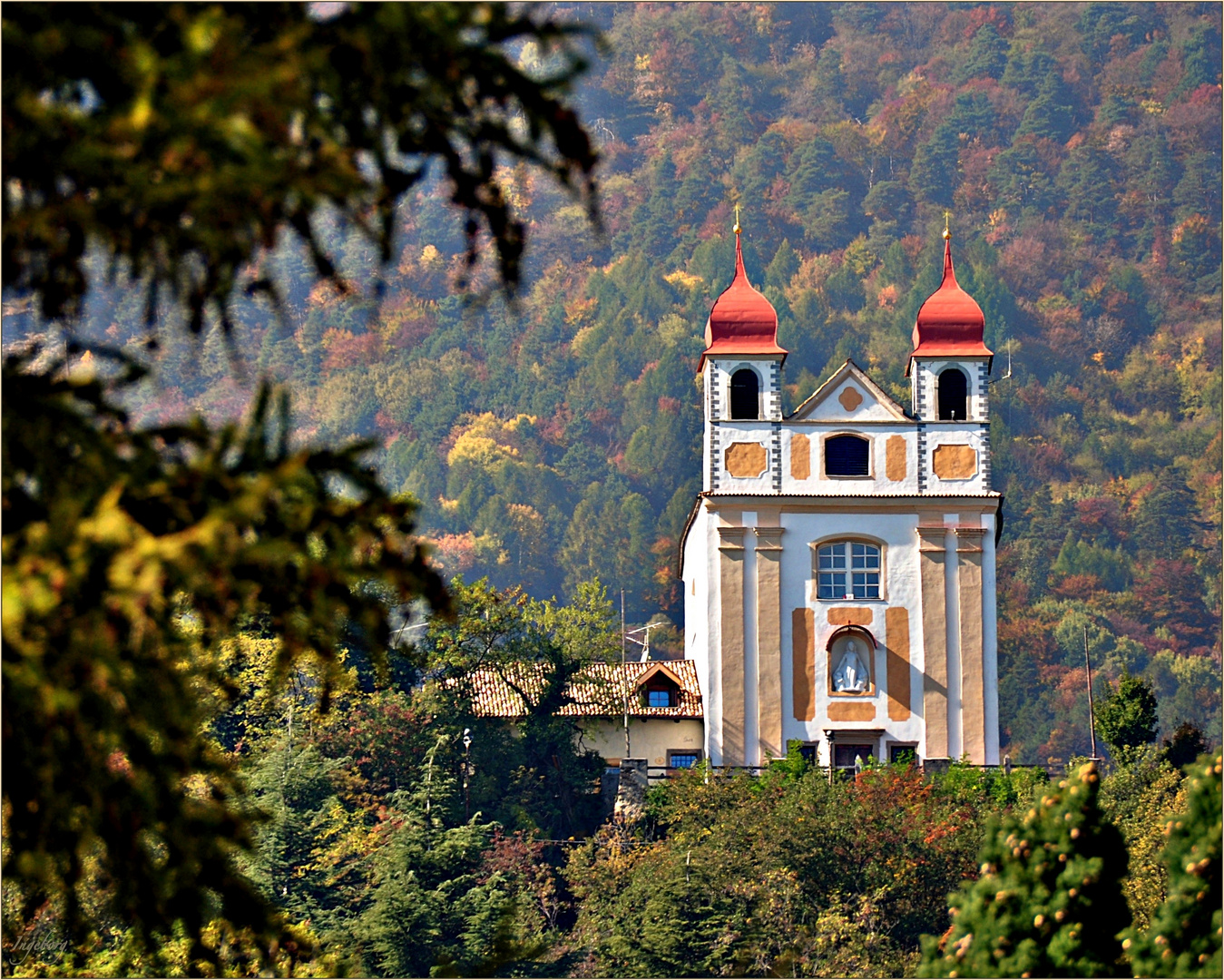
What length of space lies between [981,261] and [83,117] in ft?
605

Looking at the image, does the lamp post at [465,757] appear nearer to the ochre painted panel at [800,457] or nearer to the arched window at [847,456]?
the ochre painted panel at [800,457]

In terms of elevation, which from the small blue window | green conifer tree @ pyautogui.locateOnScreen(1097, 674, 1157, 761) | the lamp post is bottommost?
the lamp post

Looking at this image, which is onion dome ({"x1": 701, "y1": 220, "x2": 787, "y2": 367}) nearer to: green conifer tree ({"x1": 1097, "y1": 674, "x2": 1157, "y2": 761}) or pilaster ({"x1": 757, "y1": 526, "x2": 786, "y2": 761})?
pilaster ({"x1": 757, "y1": 526, "x2": 786, "y2": 761})

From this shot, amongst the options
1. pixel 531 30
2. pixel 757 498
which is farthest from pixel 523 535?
pixel 531 30

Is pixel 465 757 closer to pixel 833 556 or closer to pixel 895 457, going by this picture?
pixel 833 556

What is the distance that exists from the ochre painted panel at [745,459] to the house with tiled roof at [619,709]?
17.2ft

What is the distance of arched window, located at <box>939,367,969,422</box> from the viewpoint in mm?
53000

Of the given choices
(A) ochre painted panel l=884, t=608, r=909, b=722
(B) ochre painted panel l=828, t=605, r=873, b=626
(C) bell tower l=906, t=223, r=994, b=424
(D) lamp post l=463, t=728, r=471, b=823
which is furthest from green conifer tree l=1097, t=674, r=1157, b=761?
(D) lamp post l=463, t=728, r=471, b=823

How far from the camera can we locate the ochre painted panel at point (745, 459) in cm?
5156

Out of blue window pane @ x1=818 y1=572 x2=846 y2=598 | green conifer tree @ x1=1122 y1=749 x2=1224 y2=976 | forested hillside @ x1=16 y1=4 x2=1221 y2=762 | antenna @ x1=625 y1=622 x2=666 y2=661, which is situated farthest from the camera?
forested hillside @ x1=16 y1=4 x2=1221 y2=762

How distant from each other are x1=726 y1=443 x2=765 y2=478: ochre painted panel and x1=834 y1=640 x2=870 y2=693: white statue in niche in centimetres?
497

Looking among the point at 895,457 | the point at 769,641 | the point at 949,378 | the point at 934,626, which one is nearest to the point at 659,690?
the point at 769,641

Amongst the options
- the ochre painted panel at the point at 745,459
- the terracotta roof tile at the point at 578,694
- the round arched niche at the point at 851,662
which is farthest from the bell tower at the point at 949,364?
the terracotta roof tile at the point at 578,694

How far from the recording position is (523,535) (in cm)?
15375
